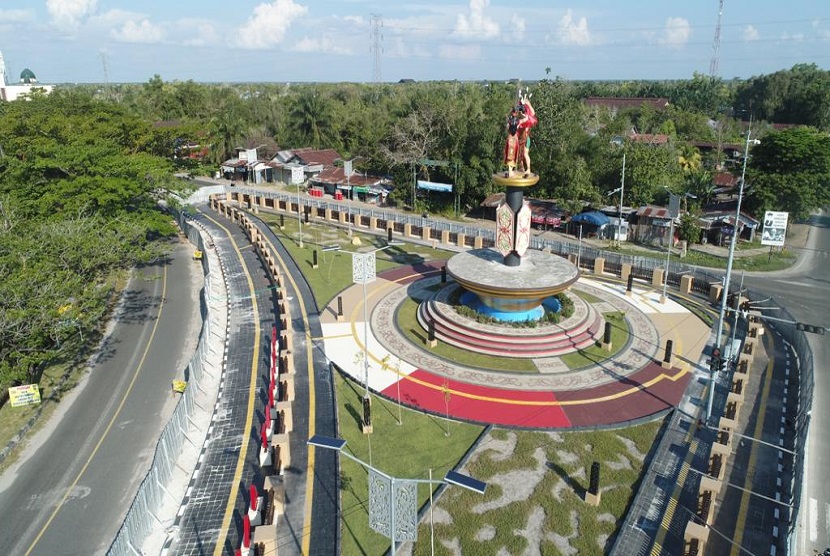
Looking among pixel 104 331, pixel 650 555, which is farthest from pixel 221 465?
pixel 104 331

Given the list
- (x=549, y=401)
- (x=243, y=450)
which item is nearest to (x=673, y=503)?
(x=549, y=401)

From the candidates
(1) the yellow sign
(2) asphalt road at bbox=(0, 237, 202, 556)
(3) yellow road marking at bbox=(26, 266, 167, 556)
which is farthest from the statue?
(1) the yellow sign

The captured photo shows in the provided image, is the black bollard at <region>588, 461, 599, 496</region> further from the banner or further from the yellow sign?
the banner

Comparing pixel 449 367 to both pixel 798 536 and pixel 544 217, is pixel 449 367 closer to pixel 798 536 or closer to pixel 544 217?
pixel 798 536

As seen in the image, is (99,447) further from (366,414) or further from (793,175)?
(793,175)

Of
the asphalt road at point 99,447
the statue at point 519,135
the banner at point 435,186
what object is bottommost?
the asphalt road at point 99,447

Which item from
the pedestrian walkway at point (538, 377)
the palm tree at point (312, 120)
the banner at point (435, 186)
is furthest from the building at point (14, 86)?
the pedestrian walkway at point (538, 377)

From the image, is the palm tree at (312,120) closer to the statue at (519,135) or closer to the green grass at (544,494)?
the statue at (519,135)
